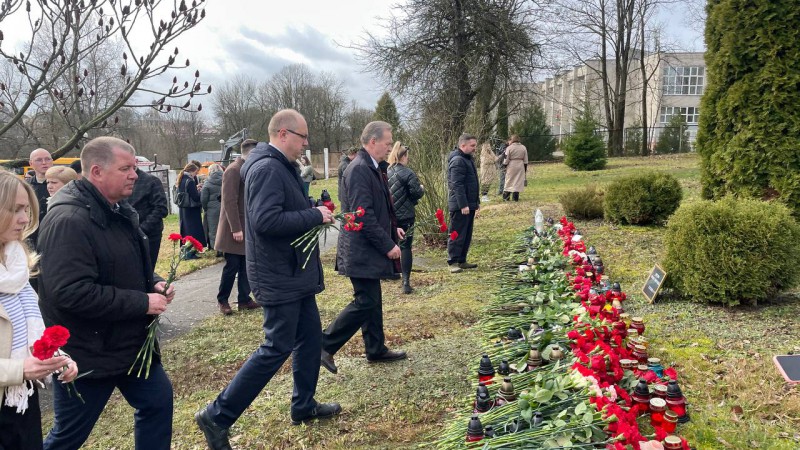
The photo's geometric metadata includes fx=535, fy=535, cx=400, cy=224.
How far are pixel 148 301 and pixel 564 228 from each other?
17.7 feet

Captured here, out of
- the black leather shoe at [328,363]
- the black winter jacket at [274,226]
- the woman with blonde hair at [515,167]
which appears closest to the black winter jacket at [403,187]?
the black leather shoe at [328,363]

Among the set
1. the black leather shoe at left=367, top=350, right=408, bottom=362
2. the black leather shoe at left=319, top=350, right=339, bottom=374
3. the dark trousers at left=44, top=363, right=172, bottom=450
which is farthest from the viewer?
the black leather shoe at left=367, top=350, right=408, bottom=362

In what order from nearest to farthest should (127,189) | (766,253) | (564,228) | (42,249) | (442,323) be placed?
(42,249) → (127,189) → (766,253) → (442,323) → (564,228)

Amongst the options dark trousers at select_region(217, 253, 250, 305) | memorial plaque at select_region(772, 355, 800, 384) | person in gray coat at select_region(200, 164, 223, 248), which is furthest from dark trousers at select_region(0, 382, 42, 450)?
person in gray coat at select_region(200, 164, 223, 248)

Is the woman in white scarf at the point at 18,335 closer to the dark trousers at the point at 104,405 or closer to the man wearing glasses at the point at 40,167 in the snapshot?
the dark trousers at the point at 104,405

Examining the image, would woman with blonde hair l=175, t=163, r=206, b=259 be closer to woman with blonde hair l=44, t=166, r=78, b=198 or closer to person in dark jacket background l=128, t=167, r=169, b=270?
person in dark jacket background l=128, t=167, r=169, b=270

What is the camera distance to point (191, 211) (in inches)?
415

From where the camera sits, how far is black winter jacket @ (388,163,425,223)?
→ 668 centimetres

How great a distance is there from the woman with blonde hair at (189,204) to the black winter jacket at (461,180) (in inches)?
217

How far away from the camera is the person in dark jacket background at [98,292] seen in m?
2.36

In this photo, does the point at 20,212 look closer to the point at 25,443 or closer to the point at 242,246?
the point at 25,443

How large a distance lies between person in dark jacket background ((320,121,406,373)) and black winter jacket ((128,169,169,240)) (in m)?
2.65

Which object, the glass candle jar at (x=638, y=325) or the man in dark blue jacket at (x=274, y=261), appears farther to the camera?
the glass candle jar at (x=638, y=325)

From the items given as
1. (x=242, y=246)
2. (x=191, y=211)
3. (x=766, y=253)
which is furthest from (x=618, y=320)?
(x=191, y=211)
